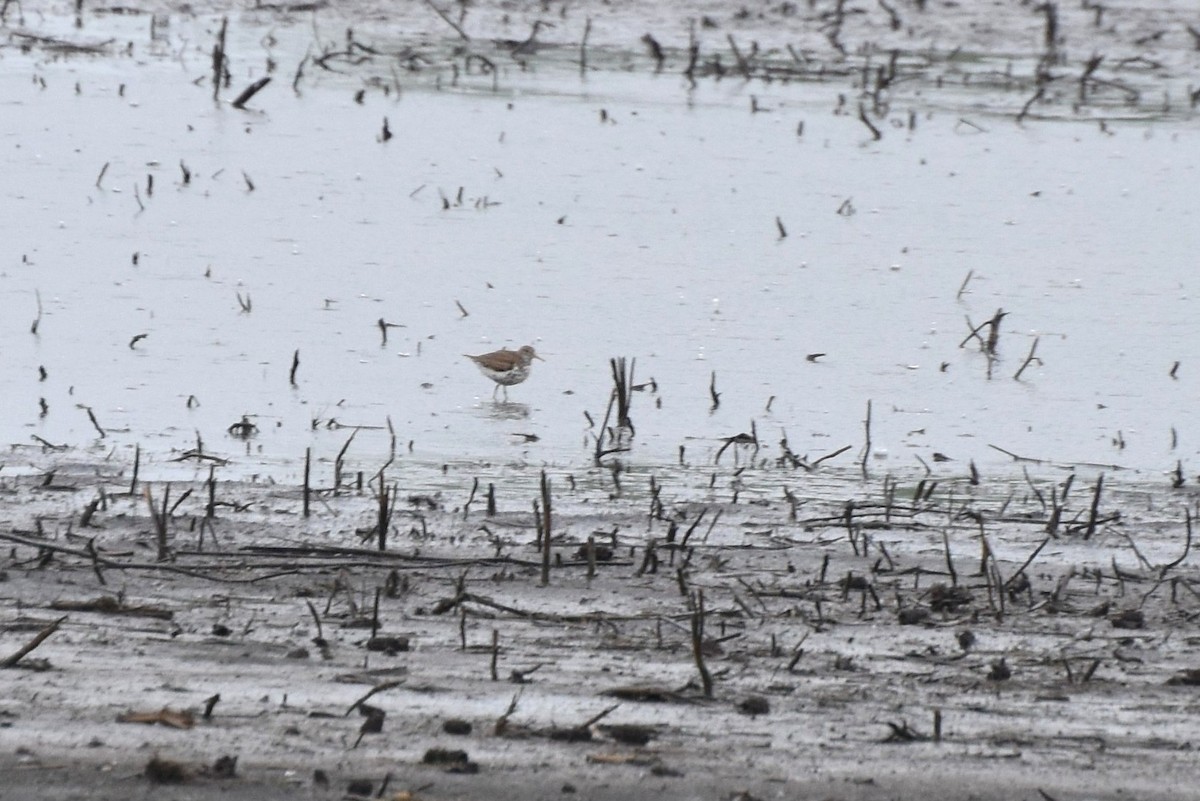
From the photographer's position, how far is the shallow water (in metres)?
7.66

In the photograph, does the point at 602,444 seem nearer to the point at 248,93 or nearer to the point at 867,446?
the point at 867,446

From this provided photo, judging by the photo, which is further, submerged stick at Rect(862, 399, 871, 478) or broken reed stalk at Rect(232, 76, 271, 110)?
broken reed stalk at Rect(232, 76, 271, 110)

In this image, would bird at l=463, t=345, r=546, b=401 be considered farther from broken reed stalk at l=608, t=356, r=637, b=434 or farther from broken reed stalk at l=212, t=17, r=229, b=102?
broken reed stalk at l=212, t=17, r=229, b=102

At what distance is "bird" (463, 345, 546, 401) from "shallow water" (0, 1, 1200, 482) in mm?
118

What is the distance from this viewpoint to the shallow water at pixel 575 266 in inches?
302

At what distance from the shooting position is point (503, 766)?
11.8 feet

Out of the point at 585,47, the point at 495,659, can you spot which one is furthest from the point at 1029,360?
the point at 585,47

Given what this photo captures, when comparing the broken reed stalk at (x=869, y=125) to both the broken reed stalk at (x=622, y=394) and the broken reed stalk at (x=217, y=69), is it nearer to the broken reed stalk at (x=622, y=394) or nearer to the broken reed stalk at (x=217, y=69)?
the broken reed stalk at (x=217, y=69)

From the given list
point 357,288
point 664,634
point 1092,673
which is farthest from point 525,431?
point 1092,673

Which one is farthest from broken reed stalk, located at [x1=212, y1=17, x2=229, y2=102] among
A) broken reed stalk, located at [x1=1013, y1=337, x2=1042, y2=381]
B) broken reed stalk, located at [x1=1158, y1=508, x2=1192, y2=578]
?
broken reed stalk, located at [x1=1158, y1=508, x2=1192, y2=578]

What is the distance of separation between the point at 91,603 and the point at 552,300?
5125 millimetres

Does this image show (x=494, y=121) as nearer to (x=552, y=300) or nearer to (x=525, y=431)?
(x=552, y=300)

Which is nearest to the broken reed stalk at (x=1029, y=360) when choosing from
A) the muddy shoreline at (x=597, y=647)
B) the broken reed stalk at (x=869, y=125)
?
the muddy shoreline at (x=597, y=647)

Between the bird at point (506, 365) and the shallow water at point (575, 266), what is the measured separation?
118 mm
